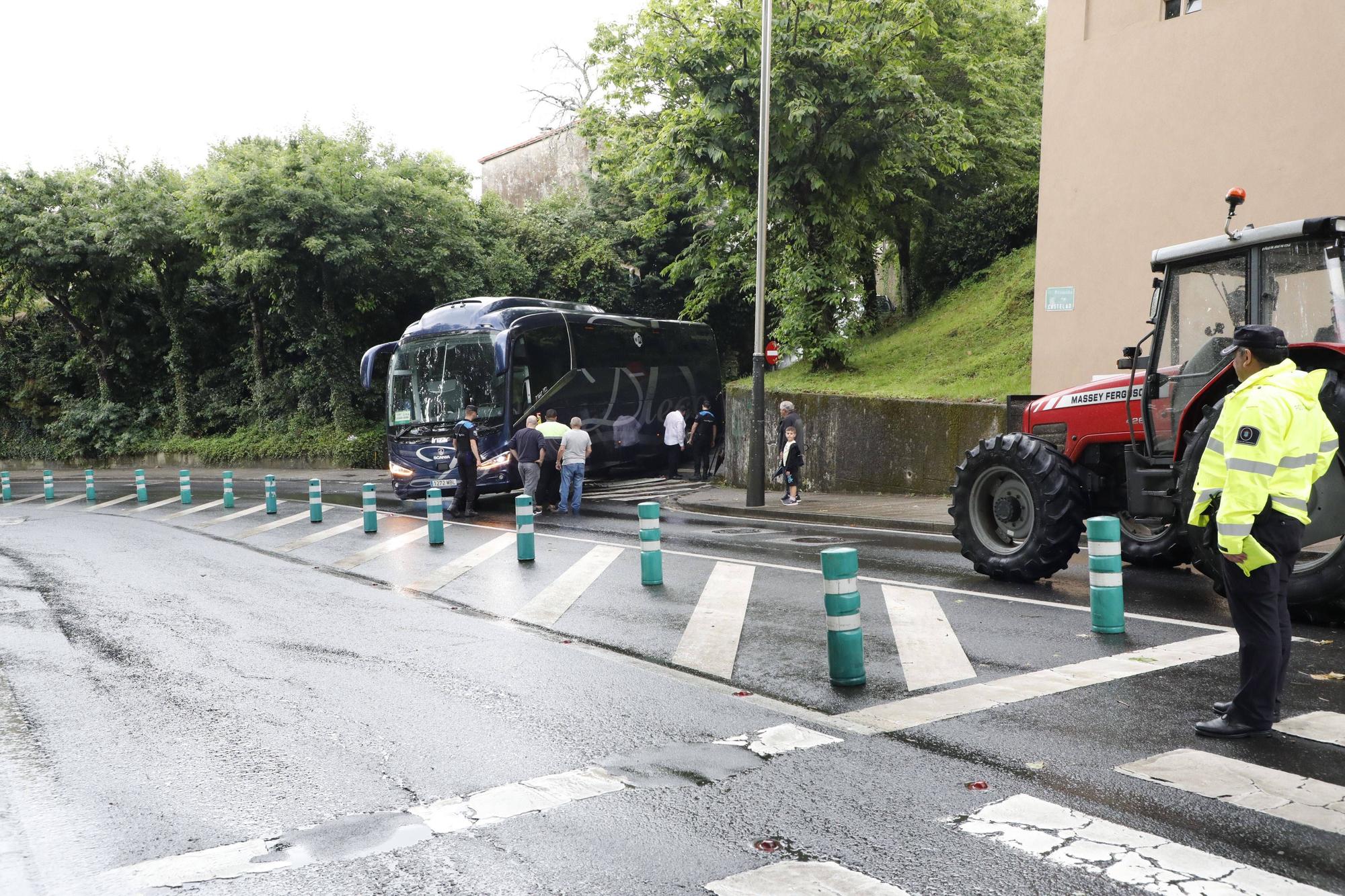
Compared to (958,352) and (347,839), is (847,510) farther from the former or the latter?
(347,839)

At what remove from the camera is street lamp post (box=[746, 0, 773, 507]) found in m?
17.0

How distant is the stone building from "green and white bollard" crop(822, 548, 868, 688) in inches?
1323

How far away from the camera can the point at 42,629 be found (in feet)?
28.6

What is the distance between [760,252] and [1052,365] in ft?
16.9

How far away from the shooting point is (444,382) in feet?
66.4

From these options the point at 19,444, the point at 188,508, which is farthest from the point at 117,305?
the point at 188,508

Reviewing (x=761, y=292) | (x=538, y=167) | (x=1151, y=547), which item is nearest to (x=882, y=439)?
(x=761, y=292)

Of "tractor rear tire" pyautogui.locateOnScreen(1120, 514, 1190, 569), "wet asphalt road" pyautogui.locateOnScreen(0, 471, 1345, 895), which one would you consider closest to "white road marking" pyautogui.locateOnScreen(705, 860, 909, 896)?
"wet asphalt road" pyautogui.locateOnScreen(0, 471, 1345, 895)

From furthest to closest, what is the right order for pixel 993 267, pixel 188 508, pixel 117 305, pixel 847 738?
pixel 117 305, pixel 993 267, pixel 188 508, pixel 847 738

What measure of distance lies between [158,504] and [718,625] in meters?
19.3

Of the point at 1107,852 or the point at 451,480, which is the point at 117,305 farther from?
the point at 1107,852

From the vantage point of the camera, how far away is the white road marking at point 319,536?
48.8 ft

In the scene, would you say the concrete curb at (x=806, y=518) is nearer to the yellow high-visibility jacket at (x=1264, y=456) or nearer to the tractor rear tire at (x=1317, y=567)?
the tractor rear tire at (x=1317, y=567)

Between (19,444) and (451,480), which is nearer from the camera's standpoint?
(451,480)
